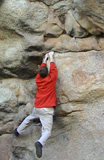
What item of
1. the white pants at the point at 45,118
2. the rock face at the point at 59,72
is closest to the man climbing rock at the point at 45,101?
the white pants at the point at 45,118

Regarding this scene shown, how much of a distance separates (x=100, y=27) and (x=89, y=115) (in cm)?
137

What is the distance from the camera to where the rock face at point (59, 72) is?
13.2 feet

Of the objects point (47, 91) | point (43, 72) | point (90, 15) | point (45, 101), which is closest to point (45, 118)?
point (45, 101)

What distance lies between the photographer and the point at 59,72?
168 inches

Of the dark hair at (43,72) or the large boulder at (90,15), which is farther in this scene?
the dark hair at (43,72)

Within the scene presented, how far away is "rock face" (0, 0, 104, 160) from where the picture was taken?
4.03 metres

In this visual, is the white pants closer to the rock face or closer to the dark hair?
the rock face

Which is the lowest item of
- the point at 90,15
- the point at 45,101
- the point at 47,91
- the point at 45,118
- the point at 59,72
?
the point at 45,118

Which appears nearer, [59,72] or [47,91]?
[47,91]

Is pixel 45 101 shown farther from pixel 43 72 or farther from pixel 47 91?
pixel 43 72

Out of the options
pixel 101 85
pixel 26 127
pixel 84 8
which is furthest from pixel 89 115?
pixel 84 8

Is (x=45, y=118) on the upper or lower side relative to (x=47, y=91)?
lower

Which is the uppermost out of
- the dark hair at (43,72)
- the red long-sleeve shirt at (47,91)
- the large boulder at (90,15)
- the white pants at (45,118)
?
the large boulder at (90,15)

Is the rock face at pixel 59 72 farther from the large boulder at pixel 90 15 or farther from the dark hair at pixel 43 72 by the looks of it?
the dark hair at pixel 43 72
